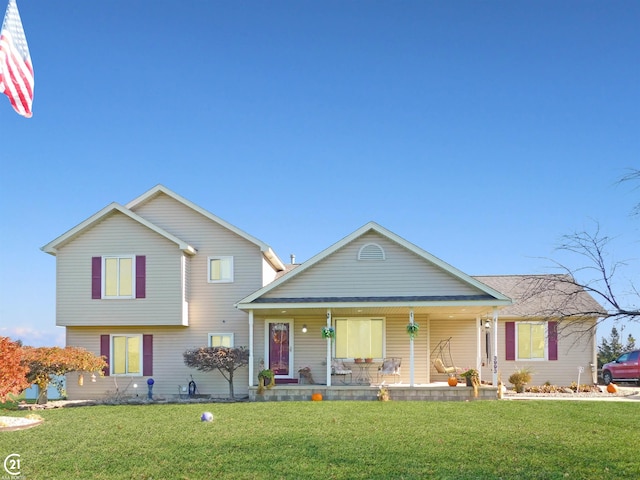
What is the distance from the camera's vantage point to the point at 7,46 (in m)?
11.3

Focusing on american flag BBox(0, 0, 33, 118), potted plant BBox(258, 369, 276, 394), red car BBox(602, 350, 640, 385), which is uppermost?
american flag BBox(0, 0, 33, 118)

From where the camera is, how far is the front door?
24.4 meters

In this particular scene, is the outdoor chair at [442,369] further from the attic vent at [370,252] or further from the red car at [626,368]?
the red car at [626,368]

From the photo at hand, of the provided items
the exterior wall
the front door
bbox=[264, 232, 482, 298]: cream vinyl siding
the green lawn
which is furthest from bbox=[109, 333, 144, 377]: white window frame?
the green lawn

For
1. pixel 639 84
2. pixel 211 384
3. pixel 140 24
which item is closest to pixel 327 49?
pixel 140 24

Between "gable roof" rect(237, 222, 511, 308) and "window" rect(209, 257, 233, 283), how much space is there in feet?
9.62

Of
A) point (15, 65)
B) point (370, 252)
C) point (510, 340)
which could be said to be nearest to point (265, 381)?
point (370, 252)

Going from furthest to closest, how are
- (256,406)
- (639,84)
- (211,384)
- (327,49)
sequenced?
(211,384)
(327,49)
(256,406)
(639,84)

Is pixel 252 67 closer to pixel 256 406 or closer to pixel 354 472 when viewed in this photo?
pixel 256 406

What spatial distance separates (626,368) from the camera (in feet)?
90.8

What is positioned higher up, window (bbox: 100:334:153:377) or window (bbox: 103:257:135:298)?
window (bbox: 103:257:135:298)

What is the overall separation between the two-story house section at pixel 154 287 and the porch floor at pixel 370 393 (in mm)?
3077

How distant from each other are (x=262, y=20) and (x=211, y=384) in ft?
39.2

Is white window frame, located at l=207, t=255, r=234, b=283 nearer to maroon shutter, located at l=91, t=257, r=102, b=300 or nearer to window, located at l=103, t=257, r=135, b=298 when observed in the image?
window, located at l=103, t=257, r=135, b=298
